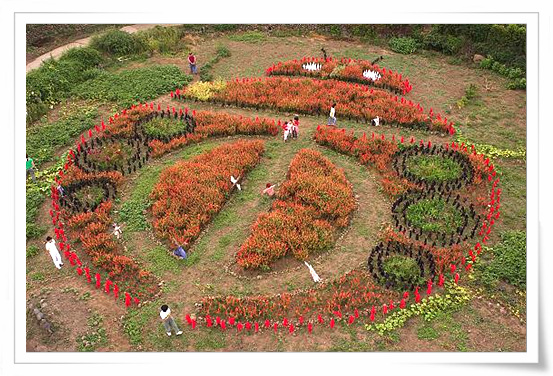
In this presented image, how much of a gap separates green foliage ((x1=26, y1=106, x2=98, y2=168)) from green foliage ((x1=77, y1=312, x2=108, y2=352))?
8.31 m

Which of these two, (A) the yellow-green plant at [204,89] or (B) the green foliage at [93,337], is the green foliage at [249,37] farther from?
(B) the green foliage at [93,337]

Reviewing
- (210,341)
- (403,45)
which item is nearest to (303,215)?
(210,341)

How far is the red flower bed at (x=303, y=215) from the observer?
48.0 ft

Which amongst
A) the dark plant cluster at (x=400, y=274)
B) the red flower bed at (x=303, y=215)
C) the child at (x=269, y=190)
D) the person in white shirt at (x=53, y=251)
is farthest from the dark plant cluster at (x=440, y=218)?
the person in white shirt at (x=53, y=251)

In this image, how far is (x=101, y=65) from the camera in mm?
25922

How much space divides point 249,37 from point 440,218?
17.2 metres

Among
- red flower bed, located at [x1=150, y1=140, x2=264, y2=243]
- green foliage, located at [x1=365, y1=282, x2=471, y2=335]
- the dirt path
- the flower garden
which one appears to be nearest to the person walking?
the flower garden

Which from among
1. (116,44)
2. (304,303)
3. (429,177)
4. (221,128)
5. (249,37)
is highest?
(249,37)

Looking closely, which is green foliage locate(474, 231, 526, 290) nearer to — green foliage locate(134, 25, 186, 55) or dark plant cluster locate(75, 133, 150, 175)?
dark plant cluster locate(75, 133, 150, 175)

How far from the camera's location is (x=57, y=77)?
23.8m

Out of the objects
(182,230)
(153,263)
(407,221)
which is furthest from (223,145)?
(407,221)

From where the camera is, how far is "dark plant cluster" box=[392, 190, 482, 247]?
15453 mm

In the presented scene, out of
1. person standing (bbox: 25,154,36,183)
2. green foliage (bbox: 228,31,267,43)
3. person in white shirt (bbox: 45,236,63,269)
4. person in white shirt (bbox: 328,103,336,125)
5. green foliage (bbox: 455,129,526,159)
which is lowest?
person in white shirt (bbox: 45,236,63,269)

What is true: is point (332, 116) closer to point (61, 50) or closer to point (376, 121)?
point (376, 121)
